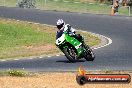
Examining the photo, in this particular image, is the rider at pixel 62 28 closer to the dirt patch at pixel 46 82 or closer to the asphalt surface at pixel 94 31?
the asphalt surface at pixel 94 31

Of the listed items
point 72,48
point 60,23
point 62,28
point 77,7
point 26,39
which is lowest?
point 77,7

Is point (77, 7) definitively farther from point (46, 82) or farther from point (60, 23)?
point (46, 82)

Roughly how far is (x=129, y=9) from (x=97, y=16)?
132 inches

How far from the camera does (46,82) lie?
16062mm

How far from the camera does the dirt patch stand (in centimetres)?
1532

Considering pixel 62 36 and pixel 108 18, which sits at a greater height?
pixel 62 36

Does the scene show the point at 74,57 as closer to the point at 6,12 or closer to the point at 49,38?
the point at 49,38

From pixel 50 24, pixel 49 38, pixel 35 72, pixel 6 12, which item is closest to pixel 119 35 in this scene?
pixel 49 38

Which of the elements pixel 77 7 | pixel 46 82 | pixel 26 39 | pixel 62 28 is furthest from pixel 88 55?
pixel 77 7

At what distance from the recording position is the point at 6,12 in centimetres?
4684

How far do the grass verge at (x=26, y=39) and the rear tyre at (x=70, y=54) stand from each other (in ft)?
12.7

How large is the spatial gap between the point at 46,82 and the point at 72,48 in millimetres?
4971

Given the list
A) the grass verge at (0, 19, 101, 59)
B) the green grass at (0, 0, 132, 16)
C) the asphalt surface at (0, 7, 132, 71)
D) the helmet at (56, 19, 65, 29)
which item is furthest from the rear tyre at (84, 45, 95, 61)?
the green grass at (0, 0, 132, 16)

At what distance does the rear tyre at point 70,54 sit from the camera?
20.7 metres
